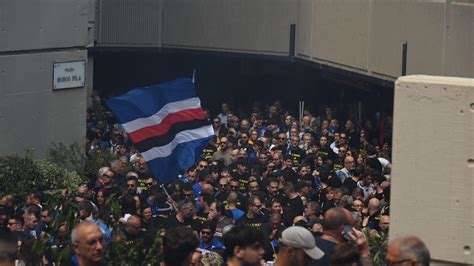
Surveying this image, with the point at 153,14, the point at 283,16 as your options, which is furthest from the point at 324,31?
the point at 153,14

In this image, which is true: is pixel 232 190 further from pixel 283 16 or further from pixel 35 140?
pixel 283 16

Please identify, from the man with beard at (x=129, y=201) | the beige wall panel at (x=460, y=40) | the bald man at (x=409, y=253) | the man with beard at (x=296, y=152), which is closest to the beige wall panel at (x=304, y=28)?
the man with beard at (x=296, y=152)

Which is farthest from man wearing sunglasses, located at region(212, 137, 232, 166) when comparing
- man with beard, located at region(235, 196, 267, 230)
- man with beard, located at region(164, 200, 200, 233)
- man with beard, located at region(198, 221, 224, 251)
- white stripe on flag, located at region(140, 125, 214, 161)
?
man with beard, located at region(198, 221, 224, 251)

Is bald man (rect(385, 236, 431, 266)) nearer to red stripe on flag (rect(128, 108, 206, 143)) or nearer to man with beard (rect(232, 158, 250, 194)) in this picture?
red stripe on flag (rect(128, 108, 206, 143))

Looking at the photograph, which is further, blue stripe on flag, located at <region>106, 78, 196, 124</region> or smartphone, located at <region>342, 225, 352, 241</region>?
blue stripe on flag, located at <region>106, 78, 196, 124</region>

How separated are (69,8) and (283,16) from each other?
9.55 meters

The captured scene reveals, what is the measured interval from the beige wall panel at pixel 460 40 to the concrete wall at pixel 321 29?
0.02 meters

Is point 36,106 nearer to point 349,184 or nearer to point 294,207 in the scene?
point 349,184

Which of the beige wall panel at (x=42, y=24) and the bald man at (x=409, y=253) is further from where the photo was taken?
the beige wall panel at (x=42, y=24)

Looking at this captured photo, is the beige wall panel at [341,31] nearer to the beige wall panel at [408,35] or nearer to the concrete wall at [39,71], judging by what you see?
the beige wall panel at [408,35]

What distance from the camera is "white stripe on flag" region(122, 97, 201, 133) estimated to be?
16.4 m

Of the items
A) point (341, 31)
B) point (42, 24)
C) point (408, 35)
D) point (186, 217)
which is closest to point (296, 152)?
point (408, 35)

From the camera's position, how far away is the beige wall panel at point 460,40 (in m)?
21.2

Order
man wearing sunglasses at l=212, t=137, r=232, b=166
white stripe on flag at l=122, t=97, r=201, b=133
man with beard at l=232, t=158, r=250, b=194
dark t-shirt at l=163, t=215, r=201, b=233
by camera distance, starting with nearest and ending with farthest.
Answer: dark t-shirt at l=163, t=215, r=201, b=233
white stripe on flag at l=122, t=97, r=201, b=133
man with beard at l=232, t=158, r=250, b=194
man wearing sunglasses at l=212, t=137, r=232, b=166
